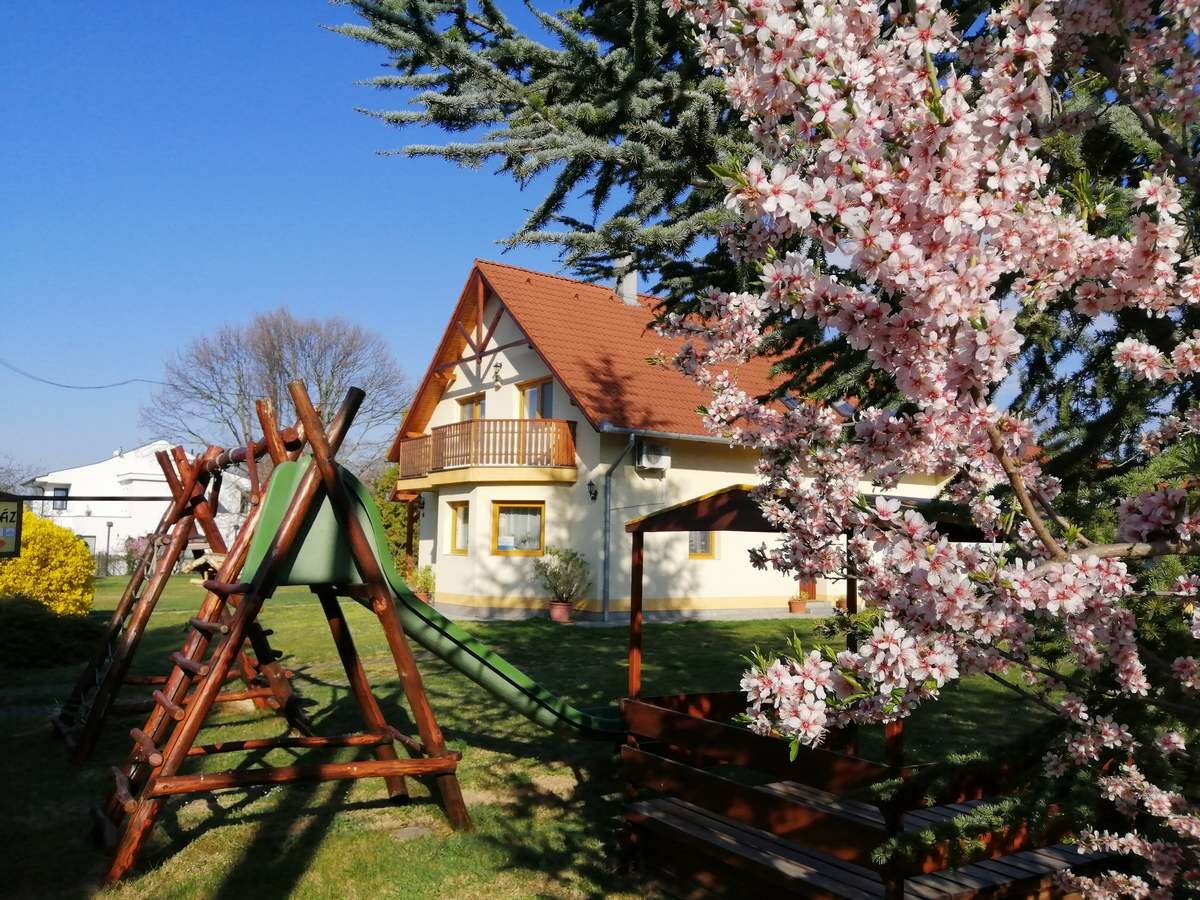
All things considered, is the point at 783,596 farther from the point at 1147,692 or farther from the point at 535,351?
the point at 1147,692

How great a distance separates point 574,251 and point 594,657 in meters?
9.91

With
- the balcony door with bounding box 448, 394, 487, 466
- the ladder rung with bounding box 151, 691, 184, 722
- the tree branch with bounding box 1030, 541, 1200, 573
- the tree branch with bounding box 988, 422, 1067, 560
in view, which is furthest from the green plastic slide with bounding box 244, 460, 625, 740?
the balcony door with bounding box 448, 394, 487, 466

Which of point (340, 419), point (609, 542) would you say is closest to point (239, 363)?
point (609, 542)

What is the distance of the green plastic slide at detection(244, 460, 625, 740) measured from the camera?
590cm

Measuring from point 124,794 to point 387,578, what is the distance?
6.34 feet

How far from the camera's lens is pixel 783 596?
826 inches

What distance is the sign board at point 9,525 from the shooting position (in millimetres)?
11547

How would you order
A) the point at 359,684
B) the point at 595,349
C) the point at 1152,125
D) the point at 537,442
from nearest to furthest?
the point at 1152,125, the point at 359,684, the point at 537,442, the point at 595,349

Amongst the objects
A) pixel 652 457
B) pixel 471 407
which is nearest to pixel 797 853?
pixel 652 457

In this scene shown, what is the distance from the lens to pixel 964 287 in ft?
6.74

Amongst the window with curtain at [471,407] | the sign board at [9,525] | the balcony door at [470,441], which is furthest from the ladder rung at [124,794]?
the window with curtain at [471,407]

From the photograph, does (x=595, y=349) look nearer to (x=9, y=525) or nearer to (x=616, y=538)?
(x=616, y=538)

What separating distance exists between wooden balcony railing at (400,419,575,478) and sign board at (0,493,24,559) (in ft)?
32.5

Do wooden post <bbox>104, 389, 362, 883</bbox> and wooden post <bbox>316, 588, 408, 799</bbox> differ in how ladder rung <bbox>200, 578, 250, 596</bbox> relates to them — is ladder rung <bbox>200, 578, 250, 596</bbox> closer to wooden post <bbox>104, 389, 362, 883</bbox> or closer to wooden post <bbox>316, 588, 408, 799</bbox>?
wooden post <bbox>104, 389, 362, 883</bbox>
